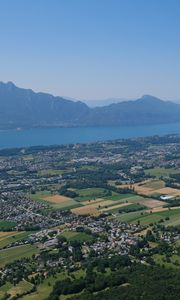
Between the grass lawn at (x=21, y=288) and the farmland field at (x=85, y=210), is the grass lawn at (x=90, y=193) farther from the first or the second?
the grass lawn at (x=21, y=288)

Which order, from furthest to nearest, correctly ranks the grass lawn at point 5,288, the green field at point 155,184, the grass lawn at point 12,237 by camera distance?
the green field at point 155,184 → the grass lawn at point 12,237 → the grass lawn at point 5,288

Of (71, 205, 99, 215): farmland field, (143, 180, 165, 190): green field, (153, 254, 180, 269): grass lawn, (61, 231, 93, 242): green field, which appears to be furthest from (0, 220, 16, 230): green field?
(143, 180, 165, 190): green field

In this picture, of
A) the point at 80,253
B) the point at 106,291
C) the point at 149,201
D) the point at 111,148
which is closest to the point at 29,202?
the point at 149,201

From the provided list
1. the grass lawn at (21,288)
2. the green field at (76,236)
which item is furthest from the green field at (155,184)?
the grass lawn at (21,288)

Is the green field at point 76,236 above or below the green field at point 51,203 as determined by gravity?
below

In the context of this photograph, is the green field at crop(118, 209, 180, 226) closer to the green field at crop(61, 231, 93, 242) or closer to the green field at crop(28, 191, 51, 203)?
the green field at crop(61, 231, 93, 242)

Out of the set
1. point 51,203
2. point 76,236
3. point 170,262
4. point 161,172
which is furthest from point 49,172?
point 170,262
